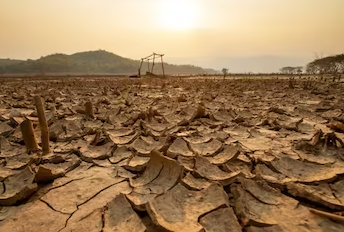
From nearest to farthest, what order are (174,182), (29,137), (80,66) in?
(174,182) → (29,137) → (80,66)

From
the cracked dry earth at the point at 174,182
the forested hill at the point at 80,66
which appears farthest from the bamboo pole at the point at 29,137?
the forested hill at the point at 80,66

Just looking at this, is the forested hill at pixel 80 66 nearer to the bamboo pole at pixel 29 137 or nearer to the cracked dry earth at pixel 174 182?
the bamboo pole at pixel 29 137

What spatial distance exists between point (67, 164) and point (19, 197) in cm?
56

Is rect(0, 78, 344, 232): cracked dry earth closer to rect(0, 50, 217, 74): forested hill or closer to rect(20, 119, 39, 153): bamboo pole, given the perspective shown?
rect(20, 119, 39, 153): bamboo pole

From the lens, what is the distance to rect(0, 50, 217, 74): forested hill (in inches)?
2373

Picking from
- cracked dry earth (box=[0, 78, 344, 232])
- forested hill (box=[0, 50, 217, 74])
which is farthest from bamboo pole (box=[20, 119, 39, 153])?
forested hill (box=[0, 50, 217, 74])

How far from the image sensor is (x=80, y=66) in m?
79.7

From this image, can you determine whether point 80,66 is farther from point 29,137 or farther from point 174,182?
point 174,182

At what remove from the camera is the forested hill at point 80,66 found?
60.3m

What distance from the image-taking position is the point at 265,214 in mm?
1265

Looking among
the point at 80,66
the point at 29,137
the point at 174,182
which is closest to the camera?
the point at 174,182

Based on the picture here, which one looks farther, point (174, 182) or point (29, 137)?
point (29, 137)

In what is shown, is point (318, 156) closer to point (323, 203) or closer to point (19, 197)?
point (323, 203)

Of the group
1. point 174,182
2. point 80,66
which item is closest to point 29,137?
point 174,182
